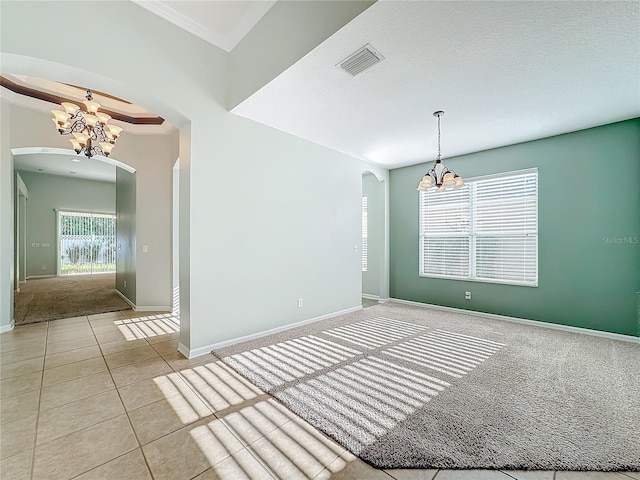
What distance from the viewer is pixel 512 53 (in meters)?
2.29

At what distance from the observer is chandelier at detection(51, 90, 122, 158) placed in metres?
3.39

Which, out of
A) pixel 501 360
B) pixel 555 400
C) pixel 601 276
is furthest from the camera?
pixel 601 276

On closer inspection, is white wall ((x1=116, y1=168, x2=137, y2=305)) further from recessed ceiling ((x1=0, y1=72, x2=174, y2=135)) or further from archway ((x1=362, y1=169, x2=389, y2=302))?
archway ((x1=362, y1=169, x2=389, y2=302))

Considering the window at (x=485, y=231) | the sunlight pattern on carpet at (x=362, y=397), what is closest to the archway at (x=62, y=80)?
the sunlight pattern on carpet at (x=362, y=397)

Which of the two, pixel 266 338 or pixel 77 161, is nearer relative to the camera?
pixel 266 338

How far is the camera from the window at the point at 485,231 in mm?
4312

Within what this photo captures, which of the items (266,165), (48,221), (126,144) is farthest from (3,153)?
(48,221)

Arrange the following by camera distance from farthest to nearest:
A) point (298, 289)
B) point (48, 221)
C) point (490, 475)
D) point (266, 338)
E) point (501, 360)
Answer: point (48, 221)
point (298, 289)
point (266, 338)
point (501, 360)
point (490, 475)

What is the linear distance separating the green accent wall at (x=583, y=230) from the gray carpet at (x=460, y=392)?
449 millimetres

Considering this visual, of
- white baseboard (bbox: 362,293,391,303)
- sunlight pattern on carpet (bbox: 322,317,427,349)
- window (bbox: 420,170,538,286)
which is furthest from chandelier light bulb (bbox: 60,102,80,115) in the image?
white baseboard (bbox: 362,293,391,303)

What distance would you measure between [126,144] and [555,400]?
6583mm

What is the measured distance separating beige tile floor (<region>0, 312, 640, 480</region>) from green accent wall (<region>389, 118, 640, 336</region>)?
10.3 feet

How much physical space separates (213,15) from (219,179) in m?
1.64

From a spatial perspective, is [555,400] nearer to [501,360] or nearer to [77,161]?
[501,360]
